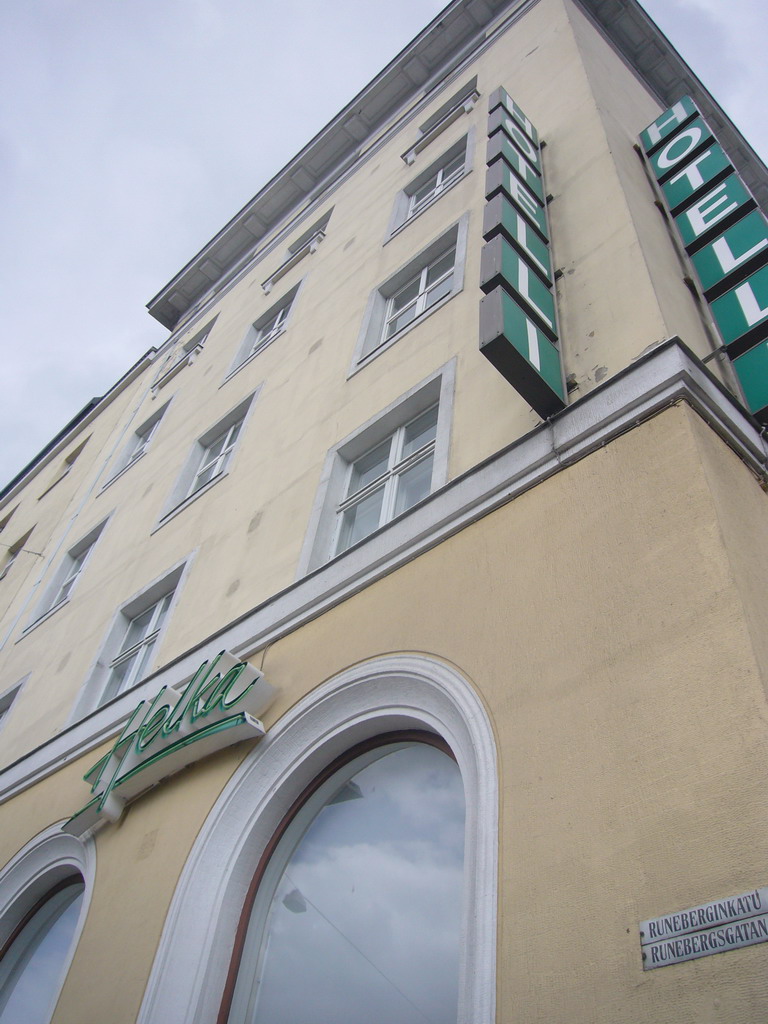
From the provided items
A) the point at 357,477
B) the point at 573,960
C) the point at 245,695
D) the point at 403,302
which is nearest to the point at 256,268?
the point at 403,302

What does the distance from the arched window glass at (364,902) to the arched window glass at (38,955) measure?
8.48 ft

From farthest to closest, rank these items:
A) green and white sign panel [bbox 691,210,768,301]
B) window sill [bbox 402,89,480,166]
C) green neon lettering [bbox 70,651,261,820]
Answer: window sill [bbox 402,89,480,166]
green and white sign panel [bbox 691,210,768,301]
green neon lettering [bbox 70,651,261,820]

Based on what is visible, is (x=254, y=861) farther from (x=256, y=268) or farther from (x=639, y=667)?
(x=256, y=268)

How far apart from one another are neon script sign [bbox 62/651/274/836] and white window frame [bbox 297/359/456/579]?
1485 millimetres

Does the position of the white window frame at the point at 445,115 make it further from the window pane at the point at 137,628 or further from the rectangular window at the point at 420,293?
the window pane at the point at 137,628

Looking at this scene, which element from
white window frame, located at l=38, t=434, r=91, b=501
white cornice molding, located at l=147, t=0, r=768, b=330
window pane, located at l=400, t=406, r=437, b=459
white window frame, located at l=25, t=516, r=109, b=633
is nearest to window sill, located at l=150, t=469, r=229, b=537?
white window frame, located at l=25, t=516, r=109, b=633

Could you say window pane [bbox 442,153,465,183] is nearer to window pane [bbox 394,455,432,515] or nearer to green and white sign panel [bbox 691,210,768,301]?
green and white sign panel [bbox 691,210,768,301]

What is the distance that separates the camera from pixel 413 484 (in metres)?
8.21

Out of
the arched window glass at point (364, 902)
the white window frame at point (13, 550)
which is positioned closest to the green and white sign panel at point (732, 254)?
the arched window glass at point (364, 902)

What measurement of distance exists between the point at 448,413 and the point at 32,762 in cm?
648

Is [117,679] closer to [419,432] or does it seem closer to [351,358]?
[351,358]

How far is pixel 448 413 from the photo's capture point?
7.86 m

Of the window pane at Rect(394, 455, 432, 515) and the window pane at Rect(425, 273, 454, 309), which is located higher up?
the window pane at Rect(425, 273, 454, 309)

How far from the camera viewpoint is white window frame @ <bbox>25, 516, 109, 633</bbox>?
48.1 feet
